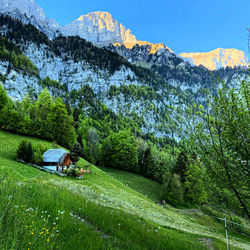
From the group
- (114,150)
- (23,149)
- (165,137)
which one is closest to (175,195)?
(114,150)

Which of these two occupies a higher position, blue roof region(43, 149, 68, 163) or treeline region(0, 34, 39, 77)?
treeline region(0, 34, 39, 77)

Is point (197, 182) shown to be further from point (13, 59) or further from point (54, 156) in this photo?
point (13, 59)

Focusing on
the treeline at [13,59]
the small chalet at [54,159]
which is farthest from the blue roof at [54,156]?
the treeline at [13,59]

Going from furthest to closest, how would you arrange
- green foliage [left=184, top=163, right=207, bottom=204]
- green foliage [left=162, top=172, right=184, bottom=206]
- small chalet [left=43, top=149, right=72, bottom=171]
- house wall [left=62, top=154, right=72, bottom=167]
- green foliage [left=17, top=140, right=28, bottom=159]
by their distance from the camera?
green foliage [left=162, top=172, right=184, bottom=206], house wall [left=62, top=154, right=72, bottom=167], small chalet [left=43, top=149, right=72, bottom=171], green foliage [left=17, top=140, right=28, bottom=159], green foliage [left=184, top=163, right=207, bottom=204]

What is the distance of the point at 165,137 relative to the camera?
632ft

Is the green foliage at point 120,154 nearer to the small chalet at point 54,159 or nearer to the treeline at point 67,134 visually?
the treeline at point 67,134

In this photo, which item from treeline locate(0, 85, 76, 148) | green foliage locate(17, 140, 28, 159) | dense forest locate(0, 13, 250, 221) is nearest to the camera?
dense forest locate(0, 13, 250, 221)

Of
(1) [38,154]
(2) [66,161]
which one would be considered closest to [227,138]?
(1) [38,154]

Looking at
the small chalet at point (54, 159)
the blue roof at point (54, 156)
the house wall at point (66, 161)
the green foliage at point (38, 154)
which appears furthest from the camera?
the house wall at point (66, 161)

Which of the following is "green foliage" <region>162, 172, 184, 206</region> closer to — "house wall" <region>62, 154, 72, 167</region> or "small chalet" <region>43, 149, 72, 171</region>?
"house wall" <region>62, 154, 72, 167</region>

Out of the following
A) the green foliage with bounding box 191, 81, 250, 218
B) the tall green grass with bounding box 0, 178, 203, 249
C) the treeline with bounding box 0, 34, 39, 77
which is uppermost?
the treeline with bounding box 0, 34, 39, 77

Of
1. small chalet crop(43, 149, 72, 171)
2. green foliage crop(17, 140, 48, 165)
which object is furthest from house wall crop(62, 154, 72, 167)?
green foliage crop(17, 140, 48, 165)

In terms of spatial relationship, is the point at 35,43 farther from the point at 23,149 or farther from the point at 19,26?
the point at 23,149

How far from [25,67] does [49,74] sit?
127 feet
